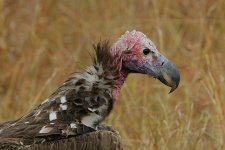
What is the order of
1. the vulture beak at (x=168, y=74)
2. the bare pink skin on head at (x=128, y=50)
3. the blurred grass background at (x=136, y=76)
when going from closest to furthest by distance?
→ the vulture beak at (x=168, y=74) < the bare pink skin on head at (x=128, y=50) < the blurred grass background at (x=136, y=76)

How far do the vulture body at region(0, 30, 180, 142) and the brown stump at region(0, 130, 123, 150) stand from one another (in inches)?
2.0

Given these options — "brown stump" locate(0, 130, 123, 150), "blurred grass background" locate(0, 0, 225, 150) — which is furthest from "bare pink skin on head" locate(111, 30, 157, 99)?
"blurred grass background" locate(0, 0, 225, 150)

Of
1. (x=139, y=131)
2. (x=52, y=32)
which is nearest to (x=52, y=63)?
(x=52, y=32)

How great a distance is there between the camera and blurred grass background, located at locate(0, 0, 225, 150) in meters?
7.09

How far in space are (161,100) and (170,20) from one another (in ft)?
5.84

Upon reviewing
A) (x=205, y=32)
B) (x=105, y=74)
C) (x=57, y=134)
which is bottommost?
(x=57, y=134)

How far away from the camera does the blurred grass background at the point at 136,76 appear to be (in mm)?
7090

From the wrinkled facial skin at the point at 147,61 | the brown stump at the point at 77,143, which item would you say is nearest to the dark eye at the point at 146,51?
the wrinkled facial skin at the point at 147,61

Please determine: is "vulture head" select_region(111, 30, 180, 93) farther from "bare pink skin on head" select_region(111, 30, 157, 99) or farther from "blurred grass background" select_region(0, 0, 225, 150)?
"blurred grass background" select_region(0, 0, 225, 150)

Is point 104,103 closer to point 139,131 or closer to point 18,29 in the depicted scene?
point 139,131

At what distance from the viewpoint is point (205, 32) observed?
29.7ft

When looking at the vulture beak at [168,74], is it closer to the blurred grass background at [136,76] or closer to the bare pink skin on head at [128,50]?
the bare pink skin on head at [128,50]

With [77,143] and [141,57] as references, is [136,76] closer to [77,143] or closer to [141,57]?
[141,57]

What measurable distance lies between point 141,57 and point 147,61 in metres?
0.04
